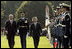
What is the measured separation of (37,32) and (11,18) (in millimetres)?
1417

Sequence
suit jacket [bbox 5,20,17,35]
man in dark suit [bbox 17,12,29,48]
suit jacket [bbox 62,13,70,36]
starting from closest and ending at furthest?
suit jacket [bbox 62,13,70,36] → man in dark suit [bbox 17,12,29,48] → suit jacket [bbox 5,20,17,35]

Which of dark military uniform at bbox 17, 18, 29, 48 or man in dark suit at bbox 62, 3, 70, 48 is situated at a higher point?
man in dark suit at bbox 62, 3, 70, 48

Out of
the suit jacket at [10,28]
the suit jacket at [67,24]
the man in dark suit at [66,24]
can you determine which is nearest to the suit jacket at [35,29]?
the suit jacket at [10,28]

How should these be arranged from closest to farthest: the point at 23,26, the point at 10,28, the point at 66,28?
the point at 66,28, the point at 23,26, the point at 10,28

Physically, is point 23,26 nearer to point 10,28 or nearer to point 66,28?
point 10,28

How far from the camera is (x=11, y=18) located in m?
13.6

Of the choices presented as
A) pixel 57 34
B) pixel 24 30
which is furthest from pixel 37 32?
pixel 57 34

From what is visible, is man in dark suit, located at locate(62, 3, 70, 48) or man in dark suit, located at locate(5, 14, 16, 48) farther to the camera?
man in dark suit, located at locate(5, 14, 16, 48)

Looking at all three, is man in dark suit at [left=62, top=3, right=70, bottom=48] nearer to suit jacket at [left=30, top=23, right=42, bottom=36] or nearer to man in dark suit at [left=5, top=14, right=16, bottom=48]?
suit jacket at [left=30, top=23, right=42, bottom=36]

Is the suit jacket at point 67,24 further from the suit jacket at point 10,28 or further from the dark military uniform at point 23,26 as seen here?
the suit jacket at point 10,28

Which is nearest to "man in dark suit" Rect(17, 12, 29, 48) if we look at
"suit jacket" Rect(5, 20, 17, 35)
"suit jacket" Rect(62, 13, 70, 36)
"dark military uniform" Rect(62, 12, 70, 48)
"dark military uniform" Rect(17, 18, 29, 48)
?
"dark military uniform" Rect(17, 18, 29, 48)

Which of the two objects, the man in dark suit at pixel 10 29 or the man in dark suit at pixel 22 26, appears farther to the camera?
the man in dark suit at pixel 10 29

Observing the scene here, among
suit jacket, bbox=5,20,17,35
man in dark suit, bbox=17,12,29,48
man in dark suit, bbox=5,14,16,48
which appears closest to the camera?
man in dark suit, bbox=17,12,29,48

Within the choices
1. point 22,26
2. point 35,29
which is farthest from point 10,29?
point 35,29
